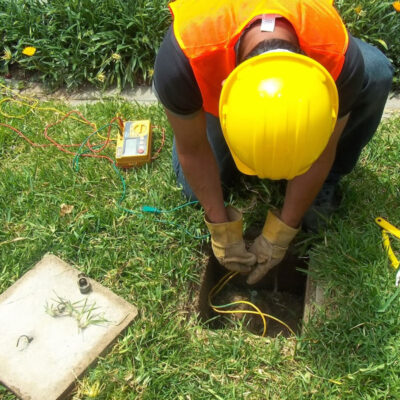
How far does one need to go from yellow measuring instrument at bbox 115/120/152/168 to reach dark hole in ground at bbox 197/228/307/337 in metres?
0.72

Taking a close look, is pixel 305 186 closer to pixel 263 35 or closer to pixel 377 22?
pixel 263 35

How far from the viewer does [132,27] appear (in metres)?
3.25

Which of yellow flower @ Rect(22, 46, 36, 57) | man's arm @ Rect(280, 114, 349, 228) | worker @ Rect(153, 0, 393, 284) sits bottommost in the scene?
yellow flower @ Rect(22, 46, 36, 57)

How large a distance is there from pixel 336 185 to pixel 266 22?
1209mm

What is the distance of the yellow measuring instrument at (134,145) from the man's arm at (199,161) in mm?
656

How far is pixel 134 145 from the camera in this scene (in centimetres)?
269

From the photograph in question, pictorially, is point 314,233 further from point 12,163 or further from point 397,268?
point 12,163

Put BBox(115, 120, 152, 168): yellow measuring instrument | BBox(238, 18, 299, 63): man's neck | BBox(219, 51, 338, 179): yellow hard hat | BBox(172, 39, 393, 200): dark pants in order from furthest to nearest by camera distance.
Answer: BBox(115, 120, 152, 168): yellow measuring instrument
BBox(172, 39, 393, 200): dark pants
BBox(238, 18, 299, 63): man's neck
BBox(219, 51, 338, 179): yellow hard hat

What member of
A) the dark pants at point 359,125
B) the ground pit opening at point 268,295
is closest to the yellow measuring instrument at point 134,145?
the dark pants at point 359,125

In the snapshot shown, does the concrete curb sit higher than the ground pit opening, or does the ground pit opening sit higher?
the concrete curb

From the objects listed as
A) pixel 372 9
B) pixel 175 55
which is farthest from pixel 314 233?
pixel 372 9

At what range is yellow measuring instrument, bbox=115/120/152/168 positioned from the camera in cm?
264

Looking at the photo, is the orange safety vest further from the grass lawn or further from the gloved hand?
the grass lawn

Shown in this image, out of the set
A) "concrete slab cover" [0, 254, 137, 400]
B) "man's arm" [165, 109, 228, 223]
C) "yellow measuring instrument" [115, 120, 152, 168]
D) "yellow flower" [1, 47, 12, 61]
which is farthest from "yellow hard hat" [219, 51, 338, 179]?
"yellow flower" [1, 47, 12, 61]
